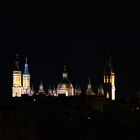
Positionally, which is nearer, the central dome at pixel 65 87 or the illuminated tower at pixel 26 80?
the central dome at pixel 65 87

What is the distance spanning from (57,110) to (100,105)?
27.5ft

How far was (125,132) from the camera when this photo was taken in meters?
27.0

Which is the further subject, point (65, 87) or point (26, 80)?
point (26, 80)

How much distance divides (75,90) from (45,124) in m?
46.5

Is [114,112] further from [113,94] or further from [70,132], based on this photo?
[113,94]

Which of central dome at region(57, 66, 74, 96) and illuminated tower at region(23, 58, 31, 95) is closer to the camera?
central dome at region(57, 66, 74, 96)

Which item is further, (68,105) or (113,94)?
(113,94)

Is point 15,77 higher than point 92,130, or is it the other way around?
point 15,77

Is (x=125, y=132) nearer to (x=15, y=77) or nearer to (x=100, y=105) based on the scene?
(x=100, y=105)

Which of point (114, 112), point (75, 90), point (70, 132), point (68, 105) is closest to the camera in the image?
point (70, 132)

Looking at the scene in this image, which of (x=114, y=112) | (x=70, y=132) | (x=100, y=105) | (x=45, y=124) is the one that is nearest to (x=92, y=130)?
(x=70, y=132)

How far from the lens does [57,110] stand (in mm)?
46250

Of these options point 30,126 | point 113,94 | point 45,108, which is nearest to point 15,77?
point 113,94

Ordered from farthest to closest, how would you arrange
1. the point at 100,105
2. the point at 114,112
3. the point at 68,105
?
the point at 100,105
the point at 68,105
the point at 114,112
